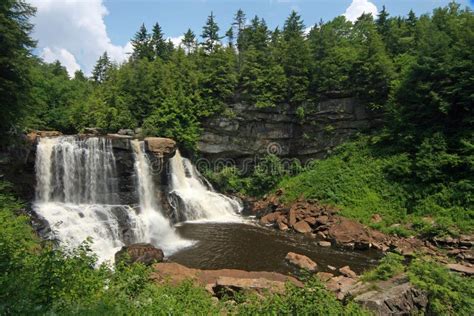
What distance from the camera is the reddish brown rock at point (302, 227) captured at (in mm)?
22516

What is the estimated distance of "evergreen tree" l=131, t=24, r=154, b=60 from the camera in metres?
49.2

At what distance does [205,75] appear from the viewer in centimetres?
3356

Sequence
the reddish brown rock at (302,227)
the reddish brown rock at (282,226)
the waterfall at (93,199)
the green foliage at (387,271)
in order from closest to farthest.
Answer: the green foliage at (387,271) < the waterfall at (93,199) < the reddish brown rock at (302,227) < the reddish brown rock at (282,226)

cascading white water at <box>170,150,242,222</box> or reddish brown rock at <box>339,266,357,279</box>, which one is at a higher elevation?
cascading white water at <box>170,150,242,222</box>

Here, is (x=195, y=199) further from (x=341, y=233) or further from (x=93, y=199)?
(x=341, y=233)

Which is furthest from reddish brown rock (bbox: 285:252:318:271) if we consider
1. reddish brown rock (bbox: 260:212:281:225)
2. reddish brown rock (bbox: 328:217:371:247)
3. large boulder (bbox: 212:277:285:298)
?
reddish brown rock (bbox: 260:212:281:225)

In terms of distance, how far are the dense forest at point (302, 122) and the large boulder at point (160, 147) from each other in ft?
15.3

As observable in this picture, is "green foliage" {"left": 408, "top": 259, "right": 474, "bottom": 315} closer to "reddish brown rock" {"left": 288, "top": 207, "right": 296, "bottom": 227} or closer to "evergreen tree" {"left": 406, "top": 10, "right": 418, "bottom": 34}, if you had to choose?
"reddish brown rock" {"left": 288, "top": 207, "right": 296, "bottom": 227}

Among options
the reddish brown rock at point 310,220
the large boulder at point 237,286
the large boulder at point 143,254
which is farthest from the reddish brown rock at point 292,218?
the large boulder at point 237,286

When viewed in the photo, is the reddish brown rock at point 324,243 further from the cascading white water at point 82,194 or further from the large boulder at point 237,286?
the cascading white water at point 82,194

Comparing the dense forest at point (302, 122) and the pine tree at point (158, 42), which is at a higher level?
the pine tree at point (158, 42)

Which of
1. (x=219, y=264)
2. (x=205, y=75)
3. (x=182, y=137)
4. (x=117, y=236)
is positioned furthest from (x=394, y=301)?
(x=205, y=75)

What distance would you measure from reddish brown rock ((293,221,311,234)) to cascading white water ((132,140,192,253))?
7813 millimetres

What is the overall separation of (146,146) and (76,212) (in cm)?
728
